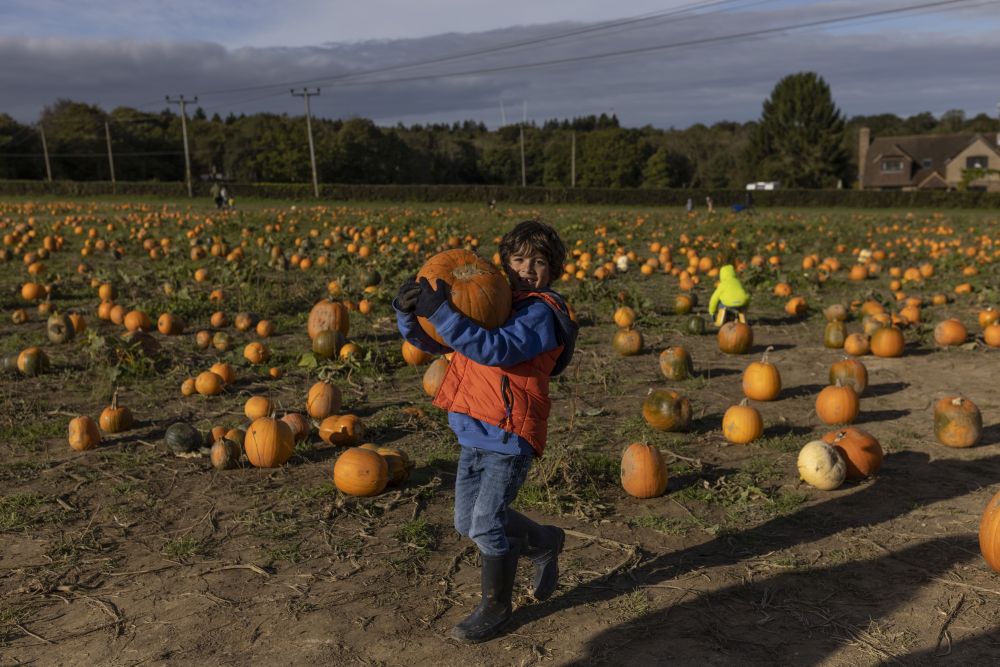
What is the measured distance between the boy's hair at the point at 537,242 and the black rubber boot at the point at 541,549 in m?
1.32

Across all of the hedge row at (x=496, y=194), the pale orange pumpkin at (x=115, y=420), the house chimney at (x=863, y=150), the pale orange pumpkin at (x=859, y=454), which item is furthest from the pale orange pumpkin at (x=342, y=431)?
the house chimney at (x=863, y=150)

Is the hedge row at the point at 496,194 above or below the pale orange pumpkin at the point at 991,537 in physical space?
above

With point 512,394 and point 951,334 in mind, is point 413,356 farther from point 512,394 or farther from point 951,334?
point 951,334

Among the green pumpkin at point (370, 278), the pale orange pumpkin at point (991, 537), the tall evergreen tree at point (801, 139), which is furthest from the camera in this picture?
the tall evergreen tree at point (801, 139)

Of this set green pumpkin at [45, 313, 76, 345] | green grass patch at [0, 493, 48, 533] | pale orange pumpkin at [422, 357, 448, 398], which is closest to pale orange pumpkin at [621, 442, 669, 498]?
pale orange pumpkin at [422, 357, 448, 398]

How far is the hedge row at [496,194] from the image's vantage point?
5603 cm

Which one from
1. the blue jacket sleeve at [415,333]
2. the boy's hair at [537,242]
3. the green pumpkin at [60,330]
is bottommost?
the green pumpkin at [60,330]

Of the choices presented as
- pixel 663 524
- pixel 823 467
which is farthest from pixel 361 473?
pixel 823 467

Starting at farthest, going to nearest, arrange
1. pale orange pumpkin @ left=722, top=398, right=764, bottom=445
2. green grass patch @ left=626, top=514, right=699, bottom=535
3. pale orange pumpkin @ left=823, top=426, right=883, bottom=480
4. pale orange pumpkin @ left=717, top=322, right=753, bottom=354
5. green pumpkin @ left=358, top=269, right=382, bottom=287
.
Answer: green pumpkin @ left=358, top=269, right=382, bottom=287, pale orange pumpkin @ left=717, top=322, right=753, bottom=354, pale orange pumpkin @ left=722, top=398, right=764, bottom=445, pale orange pumpkin @ left=823, top=426, right=883, bottom=480, green grass patch @ left=626, top=514, right=699, bottom=535

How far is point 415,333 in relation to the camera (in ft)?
13.3

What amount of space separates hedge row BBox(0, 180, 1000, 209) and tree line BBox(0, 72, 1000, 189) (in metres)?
24.4

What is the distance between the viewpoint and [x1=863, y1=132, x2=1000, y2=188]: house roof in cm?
9469

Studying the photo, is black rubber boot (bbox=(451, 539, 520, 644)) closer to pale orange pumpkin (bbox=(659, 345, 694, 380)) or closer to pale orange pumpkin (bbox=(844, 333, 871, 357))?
pale orange pumpkin (bbox=(659, 345, 694, 380))

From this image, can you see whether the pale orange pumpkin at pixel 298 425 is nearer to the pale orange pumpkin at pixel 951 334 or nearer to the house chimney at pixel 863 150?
the pale orange pumpkin at pixel 951 334
